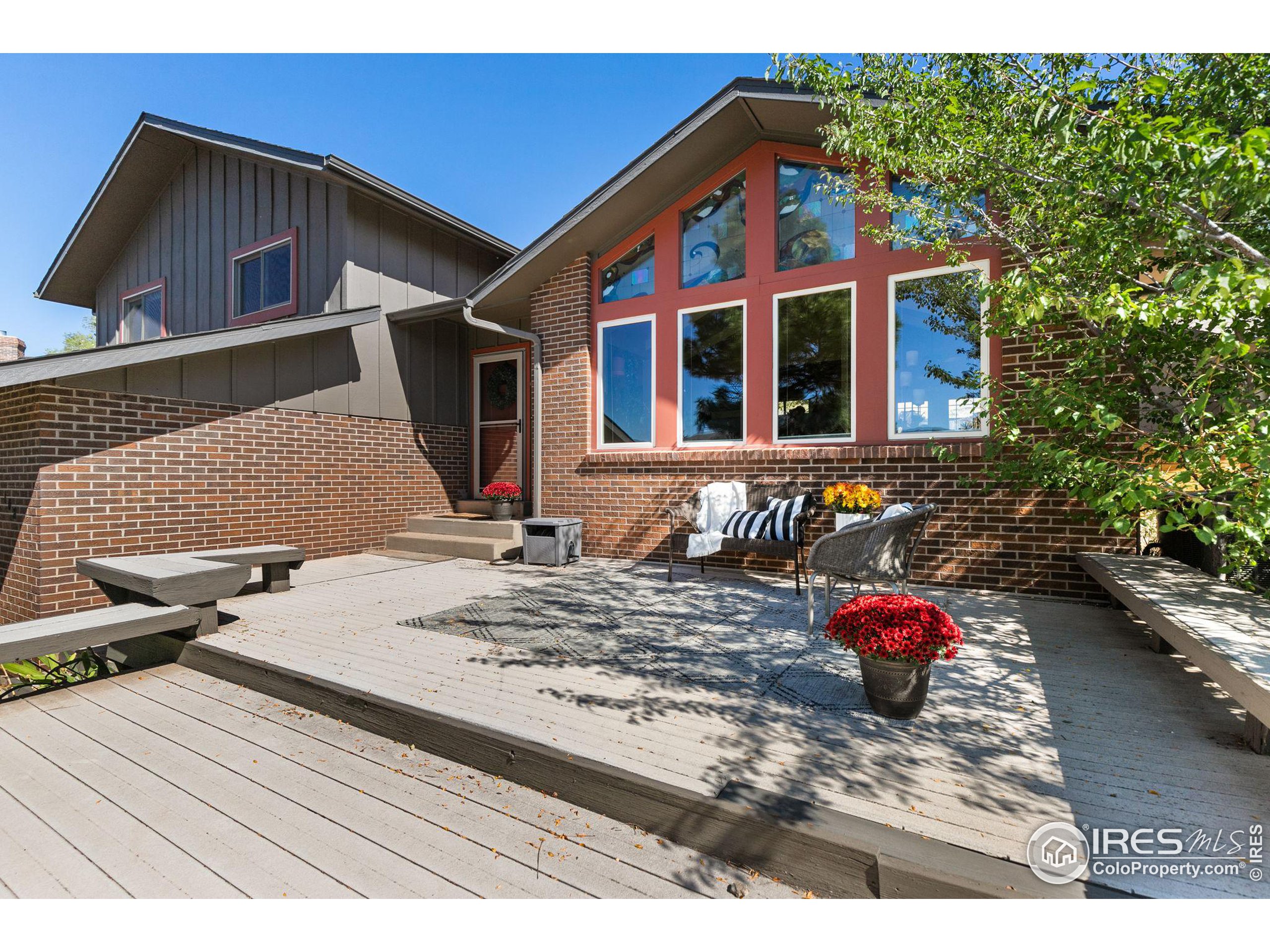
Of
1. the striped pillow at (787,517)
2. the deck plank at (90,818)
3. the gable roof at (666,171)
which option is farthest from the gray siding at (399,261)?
the deck plank at (90,818)

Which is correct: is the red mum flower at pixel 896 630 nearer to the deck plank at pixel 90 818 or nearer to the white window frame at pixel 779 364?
the deck plank at pixel 90 818

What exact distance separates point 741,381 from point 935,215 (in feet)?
7.46

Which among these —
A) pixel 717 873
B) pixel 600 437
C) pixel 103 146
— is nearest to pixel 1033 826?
pixel 717 873

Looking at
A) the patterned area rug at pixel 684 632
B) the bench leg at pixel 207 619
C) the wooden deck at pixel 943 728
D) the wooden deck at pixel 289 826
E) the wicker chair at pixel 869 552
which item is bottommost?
the wooden deck at pixel 289 826

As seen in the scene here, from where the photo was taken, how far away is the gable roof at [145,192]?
7.15m

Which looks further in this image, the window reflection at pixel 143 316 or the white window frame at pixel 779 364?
the window reflection at pixel 143 316

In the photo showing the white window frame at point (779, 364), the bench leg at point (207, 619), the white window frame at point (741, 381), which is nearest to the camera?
the bench leg at point (207, 619)

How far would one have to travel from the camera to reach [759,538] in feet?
16.2

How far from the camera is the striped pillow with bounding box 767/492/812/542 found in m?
4.83

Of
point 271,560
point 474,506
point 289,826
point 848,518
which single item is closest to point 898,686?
point 289,826

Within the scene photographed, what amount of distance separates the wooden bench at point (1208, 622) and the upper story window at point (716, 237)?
4200 mm
